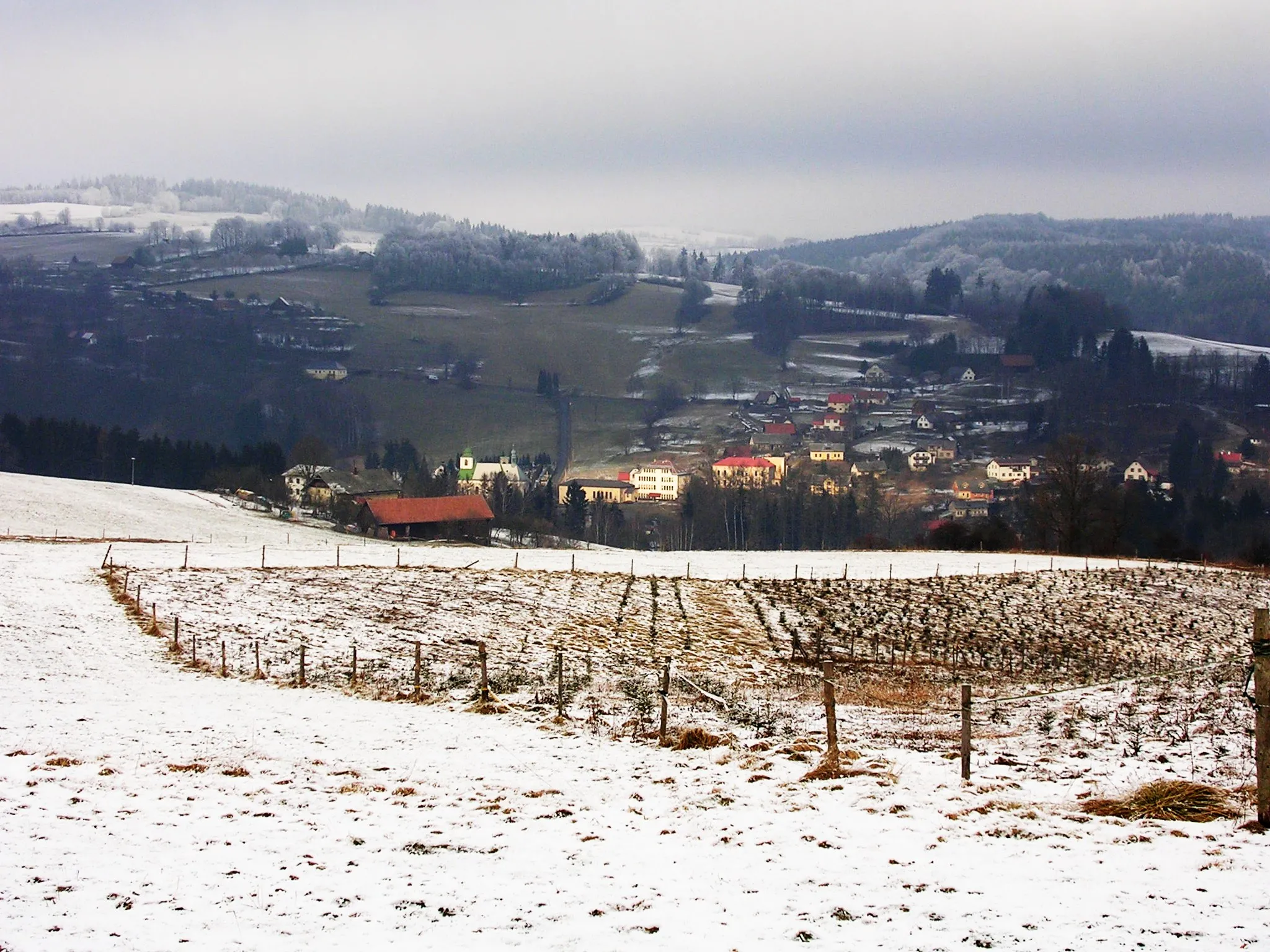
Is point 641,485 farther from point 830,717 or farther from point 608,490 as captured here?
point 830,717

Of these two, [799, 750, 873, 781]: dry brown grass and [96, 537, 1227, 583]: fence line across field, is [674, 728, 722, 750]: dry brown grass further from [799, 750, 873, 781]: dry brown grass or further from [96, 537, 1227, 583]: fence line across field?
[96, 537, 1227, 583]: fence line across field

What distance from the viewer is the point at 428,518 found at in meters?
103

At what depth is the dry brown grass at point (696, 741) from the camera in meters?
17.9

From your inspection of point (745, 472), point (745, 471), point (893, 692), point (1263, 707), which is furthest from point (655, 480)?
point (1263, 707)

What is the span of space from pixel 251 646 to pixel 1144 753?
2380 cm

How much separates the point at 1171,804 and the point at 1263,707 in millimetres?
1557

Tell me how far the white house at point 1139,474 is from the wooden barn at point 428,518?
116 metres

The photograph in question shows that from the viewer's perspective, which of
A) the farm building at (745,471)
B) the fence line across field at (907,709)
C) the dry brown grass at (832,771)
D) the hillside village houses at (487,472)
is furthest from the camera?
the farm building at (745,471)

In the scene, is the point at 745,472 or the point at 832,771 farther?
the point at 745,472

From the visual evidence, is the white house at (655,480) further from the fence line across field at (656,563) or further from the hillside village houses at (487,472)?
the fence line across field at (656,563)

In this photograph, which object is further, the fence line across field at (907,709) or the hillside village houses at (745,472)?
the hillside village houses at (745,472)

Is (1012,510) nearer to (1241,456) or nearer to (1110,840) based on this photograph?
(1241,456)

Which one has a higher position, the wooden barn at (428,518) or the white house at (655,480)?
the wooden barn at (428,518)

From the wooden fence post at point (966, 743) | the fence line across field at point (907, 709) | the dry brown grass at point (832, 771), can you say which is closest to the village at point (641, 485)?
the fence line across field at point (907, 709)
